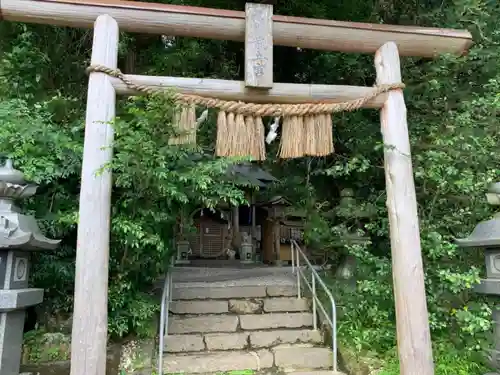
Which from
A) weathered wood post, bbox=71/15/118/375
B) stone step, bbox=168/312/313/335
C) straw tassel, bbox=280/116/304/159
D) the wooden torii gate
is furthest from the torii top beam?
stone step, bbox=168/312/313/335

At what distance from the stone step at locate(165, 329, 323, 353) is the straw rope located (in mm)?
2675

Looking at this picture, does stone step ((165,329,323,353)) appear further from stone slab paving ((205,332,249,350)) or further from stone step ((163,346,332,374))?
stone step ((163,346,332,374))

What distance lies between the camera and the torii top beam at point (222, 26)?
11.3 ft

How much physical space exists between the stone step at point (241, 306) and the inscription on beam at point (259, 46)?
297 cm

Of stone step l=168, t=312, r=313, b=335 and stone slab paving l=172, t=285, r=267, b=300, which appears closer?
stone step l=168, t=312, r=313, b=335

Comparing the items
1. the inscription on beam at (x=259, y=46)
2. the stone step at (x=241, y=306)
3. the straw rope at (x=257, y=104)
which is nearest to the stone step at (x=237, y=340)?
the stone step at (x=241, y=306)

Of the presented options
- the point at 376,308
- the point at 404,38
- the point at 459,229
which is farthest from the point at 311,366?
the point at 404,38

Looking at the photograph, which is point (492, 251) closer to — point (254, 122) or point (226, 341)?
point (254, 122)

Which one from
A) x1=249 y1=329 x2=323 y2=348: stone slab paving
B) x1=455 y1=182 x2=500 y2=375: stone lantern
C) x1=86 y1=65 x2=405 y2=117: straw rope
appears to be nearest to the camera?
x1=455 y1=182 x2=500 y2=375: stone lantern

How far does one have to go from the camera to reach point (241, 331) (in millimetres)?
4797

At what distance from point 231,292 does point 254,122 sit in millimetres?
2738

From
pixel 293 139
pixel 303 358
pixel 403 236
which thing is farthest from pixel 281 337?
pixel 293 139

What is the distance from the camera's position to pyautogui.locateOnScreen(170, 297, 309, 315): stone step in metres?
5.04

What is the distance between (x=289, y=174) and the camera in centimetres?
675
